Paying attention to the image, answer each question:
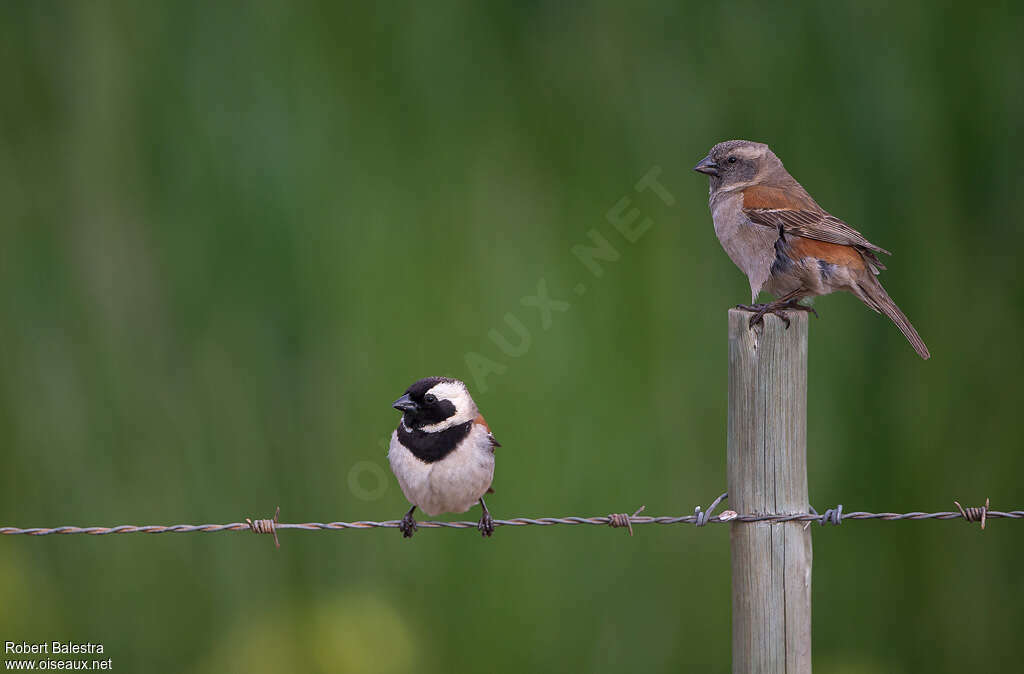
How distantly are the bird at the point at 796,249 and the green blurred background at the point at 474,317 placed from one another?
1.07 meters

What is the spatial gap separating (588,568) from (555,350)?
93cm

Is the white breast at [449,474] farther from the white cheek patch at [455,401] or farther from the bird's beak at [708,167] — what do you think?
the bird's beak at [708,167]

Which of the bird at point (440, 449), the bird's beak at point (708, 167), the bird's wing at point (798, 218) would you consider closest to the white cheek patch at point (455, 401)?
the bird at point (440, 449)

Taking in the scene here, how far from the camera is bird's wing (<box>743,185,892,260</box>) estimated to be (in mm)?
3043

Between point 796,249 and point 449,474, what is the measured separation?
1.27 meters

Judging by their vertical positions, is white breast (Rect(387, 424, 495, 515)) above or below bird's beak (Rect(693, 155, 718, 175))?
below

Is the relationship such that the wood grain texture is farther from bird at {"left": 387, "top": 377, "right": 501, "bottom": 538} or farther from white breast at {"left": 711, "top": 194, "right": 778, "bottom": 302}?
bird at {"left": 387, "top": 377, "right": 501, "bottom": 538}

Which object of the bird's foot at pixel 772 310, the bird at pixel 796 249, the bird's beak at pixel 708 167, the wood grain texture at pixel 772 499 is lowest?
the wood grain texture at pixel 772 499

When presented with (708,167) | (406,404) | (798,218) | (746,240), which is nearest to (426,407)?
(406,404)

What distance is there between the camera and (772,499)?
2385 millimetres

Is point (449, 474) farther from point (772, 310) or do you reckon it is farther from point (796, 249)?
point (796, 249)

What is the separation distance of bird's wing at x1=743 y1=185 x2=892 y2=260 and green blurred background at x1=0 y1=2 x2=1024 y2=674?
1.10 m

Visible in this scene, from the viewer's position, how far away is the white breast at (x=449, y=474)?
2.85m

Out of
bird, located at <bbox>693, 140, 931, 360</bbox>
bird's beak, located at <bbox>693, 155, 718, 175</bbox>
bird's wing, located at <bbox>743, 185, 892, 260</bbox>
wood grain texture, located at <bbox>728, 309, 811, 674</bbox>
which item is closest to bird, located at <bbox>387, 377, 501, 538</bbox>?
wood grain texture, located at <bbox>728, 309, 811, 674</bbox>
